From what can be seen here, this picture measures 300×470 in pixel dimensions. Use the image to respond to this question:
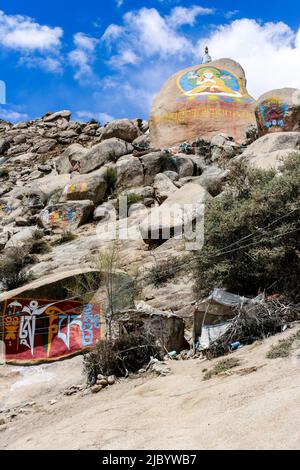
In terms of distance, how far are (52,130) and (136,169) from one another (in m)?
16.0

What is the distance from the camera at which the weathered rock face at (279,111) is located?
19.6 metres

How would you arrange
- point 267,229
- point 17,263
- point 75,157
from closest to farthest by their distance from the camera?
point 267,229 < point 17,263 < point 75,157

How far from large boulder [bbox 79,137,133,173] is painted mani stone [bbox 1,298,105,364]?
1164 centimetres

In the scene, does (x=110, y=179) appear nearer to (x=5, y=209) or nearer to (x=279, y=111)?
(x=5, y=209)

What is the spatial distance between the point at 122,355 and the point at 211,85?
19885mm

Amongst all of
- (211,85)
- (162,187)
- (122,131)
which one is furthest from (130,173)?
(211,85)

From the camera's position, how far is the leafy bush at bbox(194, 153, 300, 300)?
1035 centimetres

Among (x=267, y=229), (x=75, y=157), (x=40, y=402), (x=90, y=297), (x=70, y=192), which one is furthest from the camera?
(x=75, y=157)

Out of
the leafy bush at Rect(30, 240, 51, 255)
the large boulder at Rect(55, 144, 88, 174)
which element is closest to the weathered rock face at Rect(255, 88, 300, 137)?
the large boulder at Rect(55, 144, 88, 174)

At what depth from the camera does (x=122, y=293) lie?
37.9 ft

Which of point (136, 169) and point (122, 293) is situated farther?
point (136, 169)

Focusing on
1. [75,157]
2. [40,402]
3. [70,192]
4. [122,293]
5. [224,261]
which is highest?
[75,157]

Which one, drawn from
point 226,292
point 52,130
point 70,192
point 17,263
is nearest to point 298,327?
point 226,292

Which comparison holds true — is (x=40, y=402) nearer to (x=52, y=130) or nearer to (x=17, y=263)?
(x=17, y=263)
